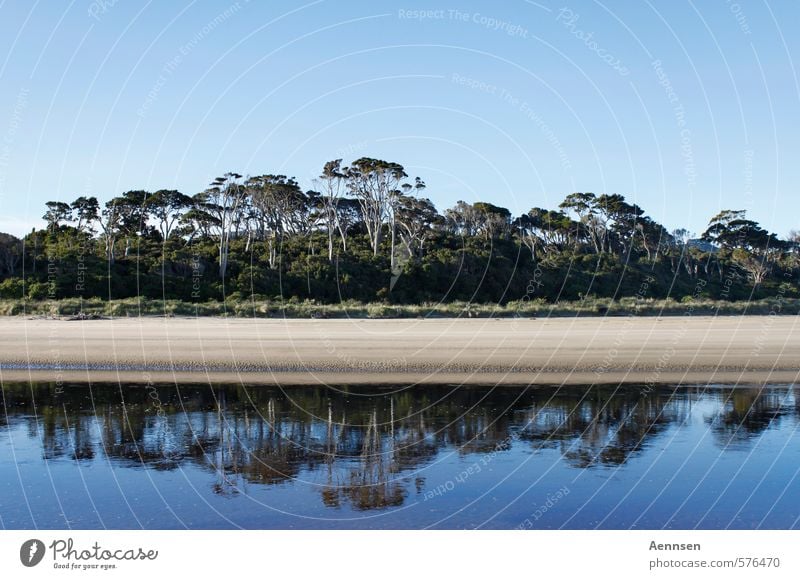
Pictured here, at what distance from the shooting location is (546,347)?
3022cm

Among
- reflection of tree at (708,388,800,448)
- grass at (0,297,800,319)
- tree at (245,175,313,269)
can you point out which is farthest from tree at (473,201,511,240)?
reflection of tree at (708,388,800,448)

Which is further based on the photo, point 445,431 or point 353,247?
point 353,247

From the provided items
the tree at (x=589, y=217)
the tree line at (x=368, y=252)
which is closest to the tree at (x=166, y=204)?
the tree line at (x=368, y=252)

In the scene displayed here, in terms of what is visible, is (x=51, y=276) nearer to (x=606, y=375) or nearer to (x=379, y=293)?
(x=379, y=293)

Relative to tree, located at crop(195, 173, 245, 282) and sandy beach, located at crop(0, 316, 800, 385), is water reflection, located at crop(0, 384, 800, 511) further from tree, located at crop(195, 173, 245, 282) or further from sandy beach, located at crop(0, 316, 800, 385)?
tree, located at crop(195, 173, 245, 282)

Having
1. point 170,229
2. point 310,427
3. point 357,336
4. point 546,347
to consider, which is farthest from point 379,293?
point 310,427

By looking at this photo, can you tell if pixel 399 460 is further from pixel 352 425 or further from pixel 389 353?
pixel 389 353

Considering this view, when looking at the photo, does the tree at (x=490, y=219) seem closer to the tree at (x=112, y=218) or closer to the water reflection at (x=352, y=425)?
the tree at (x=112, y=218)

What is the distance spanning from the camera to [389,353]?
28.3 meters

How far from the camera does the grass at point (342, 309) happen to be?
1711 inches

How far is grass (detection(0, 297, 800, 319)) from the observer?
4347 cm

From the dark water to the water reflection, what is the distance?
0.06 metres

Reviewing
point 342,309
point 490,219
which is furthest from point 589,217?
point 342,309

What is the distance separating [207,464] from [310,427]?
11.5ft
